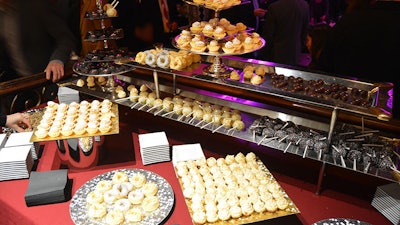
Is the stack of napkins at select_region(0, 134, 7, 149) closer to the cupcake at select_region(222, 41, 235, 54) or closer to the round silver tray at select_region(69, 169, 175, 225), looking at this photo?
the round silver tray at select_region(69, 169, 175, 225)

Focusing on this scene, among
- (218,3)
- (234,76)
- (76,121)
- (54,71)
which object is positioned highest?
(218,3)

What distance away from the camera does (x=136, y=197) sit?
221 centimetres

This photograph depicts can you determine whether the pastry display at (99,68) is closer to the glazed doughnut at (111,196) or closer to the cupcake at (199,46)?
the cupcake at (199,46)

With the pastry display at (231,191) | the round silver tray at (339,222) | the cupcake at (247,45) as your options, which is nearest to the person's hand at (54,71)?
the pastry display at (231,191)

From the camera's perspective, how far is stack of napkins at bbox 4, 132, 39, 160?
2709 mm

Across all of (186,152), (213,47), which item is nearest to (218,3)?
(213,47)

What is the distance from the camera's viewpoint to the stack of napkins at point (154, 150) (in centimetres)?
264

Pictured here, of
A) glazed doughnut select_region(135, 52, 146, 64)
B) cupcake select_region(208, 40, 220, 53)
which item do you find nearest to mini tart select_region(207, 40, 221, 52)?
cupcake select_region(208, 40, 220, 53)

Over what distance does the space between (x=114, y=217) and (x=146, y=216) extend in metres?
0.21

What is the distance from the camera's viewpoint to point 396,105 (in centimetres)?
335

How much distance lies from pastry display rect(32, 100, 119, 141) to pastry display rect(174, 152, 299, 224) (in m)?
0.72

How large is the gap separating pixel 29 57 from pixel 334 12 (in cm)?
677

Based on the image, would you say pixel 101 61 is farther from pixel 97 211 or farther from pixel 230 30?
pixel 97 211

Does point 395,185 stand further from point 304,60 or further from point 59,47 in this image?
point 304,60
